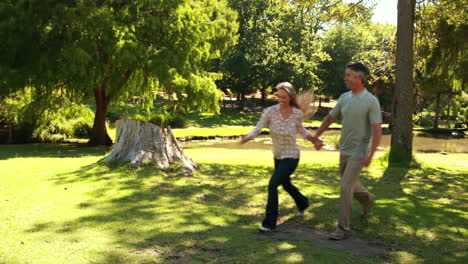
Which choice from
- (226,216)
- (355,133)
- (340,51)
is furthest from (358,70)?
(340,51)

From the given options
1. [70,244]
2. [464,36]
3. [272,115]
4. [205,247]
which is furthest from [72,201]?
[464,36]

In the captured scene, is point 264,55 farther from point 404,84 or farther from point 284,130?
point 284,130

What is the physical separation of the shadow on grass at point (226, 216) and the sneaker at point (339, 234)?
1.13 feet

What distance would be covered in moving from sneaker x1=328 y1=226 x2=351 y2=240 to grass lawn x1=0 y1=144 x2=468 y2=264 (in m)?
0.29

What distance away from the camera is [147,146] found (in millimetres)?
10891

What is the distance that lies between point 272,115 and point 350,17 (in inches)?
457

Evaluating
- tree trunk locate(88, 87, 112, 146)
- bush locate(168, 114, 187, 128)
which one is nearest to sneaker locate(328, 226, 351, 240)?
tree trunk locate(88, 87, 112, 146)

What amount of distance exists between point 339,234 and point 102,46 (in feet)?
52.2

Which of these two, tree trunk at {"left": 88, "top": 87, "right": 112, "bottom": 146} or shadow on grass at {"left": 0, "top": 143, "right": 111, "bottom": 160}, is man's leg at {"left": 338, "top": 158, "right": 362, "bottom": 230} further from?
tree trunk at {"left": 88, "top": 87, "right": 112, "bottom": 146}

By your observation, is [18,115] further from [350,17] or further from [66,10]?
[350,17]

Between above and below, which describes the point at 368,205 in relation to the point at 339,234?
above

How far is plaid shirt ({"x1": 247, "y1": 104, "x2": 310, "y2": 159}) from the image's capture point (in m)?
6.36

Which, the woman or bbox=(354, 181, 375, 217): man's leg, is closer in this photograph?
the woman

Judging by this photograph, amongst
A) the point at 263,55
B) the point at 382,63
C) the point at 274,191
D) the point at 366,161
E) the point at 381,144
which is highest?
the point at 263,55
